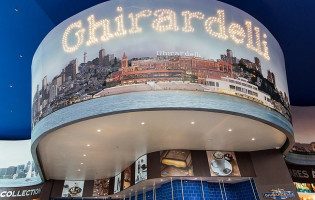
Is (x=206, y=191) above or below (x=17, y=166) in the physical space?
below

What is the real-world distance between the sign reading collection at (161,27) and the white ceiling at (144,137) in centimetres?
258

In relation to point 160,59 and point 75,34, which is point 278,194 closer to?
point 160,59

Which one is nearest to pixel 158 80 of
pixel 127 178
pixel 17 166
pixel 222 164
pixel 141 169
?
pixel 141 169

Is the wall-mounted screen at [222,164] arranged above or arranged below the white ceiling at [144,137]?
below

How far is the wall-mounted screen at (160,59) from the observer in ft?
25.7

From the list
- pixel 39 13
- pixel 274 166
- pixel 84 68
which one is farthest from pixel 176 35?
pixel 274 166

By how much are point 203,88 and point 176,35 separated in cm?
187

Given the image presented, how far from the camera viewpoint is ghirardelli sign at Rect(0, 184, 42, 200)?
15047mm

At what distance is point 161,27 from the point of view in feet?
27.2

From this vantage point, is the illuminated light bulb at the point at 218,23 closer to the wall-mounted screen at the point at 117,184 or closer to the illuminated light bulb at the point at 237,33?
the illuminated light bulb at the point at 237,33

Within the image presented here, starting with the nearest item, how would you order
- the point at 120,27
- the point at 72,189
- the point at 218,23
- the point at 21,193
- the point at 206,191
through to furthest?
the point at 120,27 < the point at 218,23 < the point at 206,191 < the point at 72,189 < the point at 21,193

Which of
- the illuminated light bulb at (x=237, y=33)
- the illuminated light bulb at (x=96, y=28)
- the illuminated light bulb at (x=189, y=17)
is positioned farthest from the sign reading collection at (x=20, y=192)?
the illuminated light bulb at (x=237, y=33)

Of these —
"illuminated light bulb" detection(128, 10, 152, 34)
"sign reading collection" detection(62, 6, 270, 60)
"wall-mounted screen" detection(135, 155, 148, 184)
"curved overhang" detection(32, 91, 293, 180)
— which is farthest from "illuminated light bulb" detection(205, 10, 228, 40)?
"wall-mounted screen" detection(135, 155, 148, 184)

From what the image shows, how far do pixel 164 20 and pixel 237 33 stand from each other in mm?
2598
